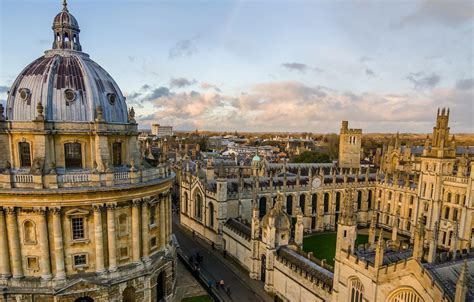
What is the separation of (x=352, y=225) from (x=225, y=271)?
1973 centimetres

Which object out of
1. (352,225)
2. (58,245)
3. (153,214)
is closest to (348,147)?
(352,225)

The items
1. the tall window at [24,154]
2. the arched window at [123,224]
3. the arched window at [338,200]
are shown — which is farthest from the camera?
the arched window at [338,200]

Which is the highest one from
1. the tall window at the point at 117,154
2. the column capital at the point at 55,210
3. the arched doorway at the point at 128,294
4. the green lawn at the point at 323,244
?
the tall window at the point at 117,154

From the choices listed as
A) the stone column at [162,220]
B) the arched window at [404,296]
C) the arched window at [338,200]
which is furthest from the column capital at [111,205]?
the arched window at [338,200]

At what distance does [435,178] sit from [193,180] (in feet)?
119

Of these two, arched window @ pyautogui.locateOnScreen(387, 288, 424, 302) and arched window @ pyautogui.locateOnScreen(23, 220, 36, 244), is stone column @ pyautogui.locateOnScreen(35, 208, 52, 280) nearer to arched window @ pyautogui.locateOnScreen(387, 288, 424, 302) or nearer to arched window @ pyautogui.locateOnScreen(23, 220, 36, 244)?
arched window @ pyautogui.locateOnScreen(23, 220, 36, 244)

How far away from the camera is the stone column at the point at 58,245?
23.2 m

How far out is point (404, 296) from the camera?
63.3 ft

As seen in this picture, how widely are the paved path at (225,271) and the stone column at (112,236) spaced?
41.0 ft

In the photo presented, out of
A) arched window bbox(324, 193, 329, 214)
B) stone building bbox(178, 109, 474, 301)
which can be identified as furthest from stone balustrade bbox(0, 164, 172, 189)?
arched window bbox(324, 193, 329, 214)

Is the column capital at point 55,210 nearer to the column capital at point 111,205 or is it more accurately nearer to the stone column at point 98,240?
the stone column at point 98,240

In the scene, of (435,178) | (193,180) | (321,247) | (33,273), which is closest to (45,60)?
(33,273)

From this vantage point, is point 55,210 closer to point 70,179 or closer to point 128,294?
point 70,179

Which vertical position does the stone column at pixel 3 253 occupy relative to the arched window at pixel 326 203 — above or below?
above
